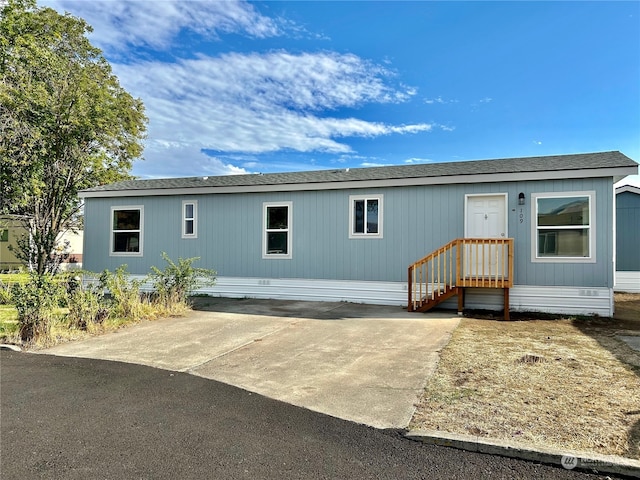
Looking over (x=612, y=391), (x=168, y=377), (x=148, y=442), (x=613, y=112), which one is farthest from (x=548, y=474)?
(x=613, y=112)

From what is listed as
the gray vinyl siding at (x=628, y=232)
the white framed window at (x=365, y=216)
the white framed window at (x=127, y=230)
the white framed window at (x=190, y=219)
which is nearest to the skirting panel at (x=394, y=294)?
the white framed window at (x=365, y=216)

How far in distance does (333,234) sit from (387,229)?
55.0 inches

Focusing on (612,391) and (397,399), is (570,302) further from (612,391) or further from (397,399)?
(397,399)

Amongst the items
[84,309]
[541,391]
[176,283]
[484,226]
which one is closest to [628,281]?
[484,226]

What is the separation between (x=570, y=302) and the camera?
8719mm

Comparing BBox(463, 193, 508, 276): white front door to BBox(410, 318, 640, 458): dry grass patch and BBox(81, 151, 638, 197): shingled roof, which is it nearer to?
BBox(81, 151, 638, 197): shingled roof

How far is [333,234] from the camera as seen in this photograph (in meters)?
10.7

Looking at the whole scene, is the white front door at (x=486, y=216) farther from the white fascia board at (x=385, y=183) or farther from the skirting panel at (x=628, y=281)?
the skirting panel at (x=628, y=281)

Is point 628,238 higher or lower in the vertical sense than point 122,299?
higher

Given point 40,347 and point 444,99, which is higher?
point 444,99

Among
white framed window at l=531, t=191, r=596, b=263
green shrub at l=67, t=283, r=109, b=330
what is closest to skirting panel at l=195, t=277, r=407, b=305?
white framed window at l=531, t=191, r=596, b=263

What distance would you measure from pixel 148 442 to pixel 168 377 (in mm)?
1682

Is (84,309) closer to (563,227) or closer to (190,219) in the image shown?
(190,219)

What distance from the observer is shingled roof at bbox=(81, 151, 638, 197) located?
29.1ft
